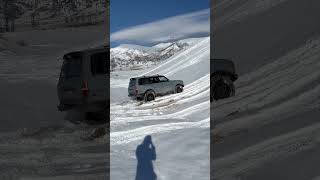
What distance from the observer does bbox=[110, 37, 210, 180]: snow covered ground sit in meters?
7.59

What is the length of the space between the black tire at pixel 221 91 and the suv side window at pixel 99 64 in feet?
14.6

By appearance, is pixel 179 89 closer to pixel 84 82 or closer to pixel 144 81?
pixel 144 81

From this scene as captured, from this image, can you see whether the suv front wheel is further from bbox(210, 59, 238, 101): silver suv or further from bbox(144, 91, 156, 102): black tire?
bbox(210, 59, 238, 101): silver suv

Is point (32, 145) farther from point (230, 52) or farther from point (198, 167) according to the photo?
point (230, 52)

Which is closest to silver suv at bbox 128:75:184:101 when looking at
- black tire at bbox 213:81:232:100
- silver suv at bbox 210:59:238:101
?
silver suv at bbox 210:59:238:101

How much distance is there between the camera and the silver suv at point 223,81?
11.6 metres

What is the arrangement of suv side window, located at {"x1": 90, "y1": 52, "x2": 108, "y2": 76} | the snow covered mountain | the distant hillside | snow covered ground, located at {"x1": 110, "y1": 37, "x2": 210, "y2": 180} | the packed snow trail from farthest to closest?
the snow covered mountain → the distant hillside → suv side window, located at {"x1": 90, "y1": 52, "x2": 108, "y2": 76} → the packed snow trail → snow covered ground, located at {"x1": 110, "y1": 37, "x2": 210, "y2": 180}

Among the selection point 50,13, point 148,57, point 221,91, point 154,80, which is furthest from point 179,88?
point 148,57

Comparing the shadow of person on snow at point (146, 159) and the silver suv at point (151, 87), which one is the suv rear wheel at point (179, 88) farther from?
the shadow of person on snow at point (146, 159)

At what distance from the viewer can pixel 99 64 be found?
8211 millimetres

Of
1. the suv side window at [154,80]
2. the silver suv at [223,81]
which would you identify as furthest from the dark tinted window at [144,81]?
→ the silver suv at [223,81]

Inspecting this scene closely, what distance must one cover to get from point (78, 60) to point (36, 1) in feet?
9.34

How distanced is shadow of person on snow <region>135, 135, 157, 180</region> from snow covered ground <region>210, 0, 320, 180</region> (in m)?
1.28

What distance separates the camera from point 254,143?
8.41 m
